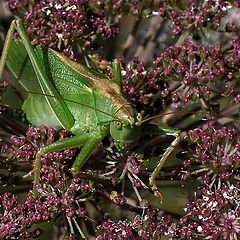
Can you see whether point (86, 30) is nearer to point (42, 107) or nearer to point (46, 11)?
point (46, 11)

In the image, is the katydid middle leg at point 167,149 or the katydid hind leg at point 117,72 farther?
the katydid hind leg at point 117,72

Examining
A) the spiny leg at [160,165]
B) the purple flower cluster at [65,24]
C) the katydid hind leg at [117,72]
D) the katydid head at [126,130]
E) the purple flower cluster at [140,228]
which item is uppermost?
the purple flower cluster at [65,24]

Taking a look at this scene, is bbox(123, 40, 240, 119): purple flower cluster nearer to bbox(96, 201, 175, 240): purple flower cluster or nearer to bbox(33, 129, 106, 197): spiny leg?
bbox(33, 129, 106, 197): spiny leg

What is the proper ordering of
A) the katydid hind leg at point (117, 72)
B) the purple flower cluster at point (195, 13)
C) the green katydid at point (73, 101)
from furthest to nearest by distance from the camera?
the purple flower cluster at point (195, 13), the katydid hind leg at point (117, 72), the green katydid at point (73, 101)

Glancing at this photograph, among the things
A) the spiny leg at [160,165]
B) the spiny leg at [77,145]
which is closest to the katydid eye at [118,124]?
the spiny leg at [77,145]

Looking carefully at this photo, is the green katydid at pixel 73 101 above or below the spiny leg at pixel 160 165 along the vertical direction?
above

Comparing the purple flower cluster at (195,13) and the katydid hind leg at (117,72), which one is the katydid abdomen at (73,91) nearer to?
the katydid hind leg at (117,72)

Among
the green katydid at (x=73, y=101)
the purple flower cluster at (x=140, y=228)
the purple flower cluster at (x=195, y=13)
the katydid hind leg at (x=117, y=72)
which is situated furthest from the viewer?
the purple flower cluster at (x=195, y=13)
